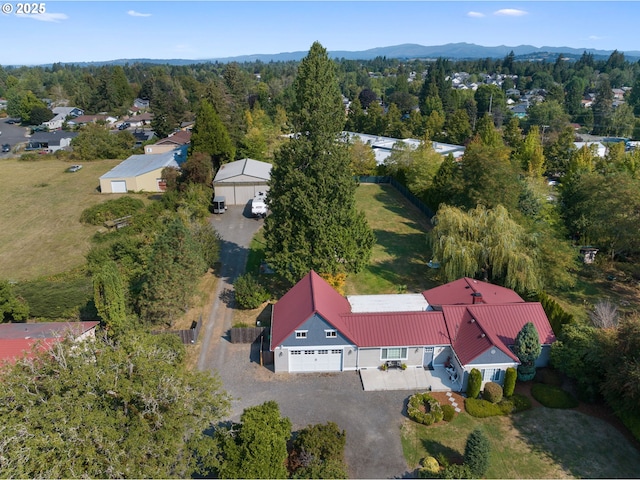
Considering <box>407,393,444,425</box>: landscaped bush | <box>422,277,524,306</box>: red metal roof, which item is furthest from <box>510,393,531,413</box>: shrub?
<box>422,277,524,306</box>: red metal roof

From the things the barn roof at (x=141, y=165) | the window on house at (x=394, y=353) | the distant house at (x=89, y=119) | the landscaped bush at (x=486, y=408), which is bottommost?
the landscaped bush at (x=486, y=408)

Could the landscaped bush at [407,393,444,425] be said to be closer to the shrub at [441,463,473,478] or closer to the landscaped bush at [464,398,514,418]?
the landscaped bush at [464,398,514,418]

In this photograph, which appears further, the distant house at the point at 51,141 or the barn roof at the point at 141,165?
the distant house at the point at 51,141

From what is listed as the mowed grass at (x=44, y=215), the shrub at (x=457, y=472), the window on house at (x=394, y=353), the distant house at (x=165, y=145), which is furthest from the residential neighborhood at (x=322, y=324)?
the distant house at (x=165, y=145)

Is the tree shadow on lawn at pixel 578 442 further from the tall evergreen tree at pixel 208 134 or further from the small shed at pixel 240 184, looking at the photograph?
the tall evergreen tree at pixel 208 134

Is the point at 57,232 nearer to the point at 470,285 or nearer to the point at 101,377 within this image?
the point at 101,377

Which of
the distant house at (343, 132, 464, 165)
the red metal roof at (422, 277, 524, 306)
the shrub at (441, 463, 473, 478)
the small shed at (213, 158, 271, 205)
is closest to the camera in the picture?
the shrub at (441, 463, 473, 478)
